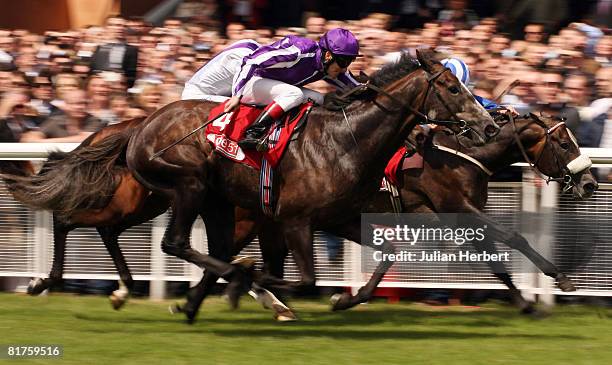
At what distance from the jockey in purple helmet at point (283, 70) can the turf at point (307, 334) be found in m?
1.19

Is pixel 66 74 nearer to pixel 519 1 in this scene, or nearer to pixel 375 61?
pixel 375 61

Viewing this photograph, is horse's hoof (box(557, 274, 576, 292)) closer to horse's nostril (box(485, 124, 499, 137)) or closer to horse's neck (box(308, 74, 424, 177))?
horse's nostril (box(485, 124, 499, 137))

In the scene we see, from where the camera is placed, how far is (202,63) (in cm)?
997

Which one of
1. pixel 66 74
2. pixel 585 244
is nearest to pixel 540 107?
pixel 585 244

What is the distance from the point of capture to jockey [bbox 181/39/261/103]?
7594 millimetres

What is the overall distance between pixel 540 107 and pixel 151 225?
9.52 ft

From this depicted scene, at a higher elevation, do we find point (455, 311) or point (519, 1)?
point (519, 1)

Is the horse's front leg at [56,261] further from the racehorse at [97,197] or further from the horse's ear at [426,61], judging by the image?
the horse's ear at [426,61]

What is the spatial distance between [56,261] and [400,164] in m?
2.36

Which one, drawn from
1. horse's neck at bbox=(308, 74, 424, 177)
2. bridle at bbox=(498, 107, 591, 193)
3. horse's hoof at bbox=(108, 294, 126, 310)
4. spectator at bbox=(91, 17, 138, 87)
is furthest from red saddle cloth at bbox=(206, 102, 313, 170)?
spectator at bbox=(91, 17, 138, 87)

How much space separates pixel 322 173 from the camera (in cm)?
687

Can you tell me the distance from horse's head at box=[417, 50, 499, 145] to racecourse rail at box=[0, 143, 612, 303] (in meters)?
1.44

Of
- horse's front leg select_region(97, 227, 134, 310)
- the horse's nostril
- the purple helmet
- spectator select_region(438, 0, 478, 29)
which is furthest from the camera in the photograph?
spectator select_region(438, 0, 478, 29)

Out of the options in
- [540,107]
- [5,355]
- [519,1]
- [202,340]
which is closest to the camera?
[5,355]
